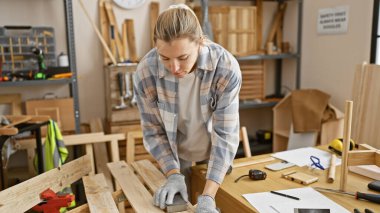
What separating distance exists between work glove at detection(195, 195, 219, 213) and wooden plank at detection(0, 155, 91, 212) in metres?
0.55

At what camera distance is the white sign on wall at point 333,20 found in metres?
2.71

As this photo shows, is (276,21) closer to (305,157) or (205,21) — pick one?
(205,21)

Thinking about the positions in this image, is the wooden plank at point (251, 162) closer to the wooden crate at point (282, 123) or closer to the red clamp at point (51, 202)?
the red clamp at point (51, 202)

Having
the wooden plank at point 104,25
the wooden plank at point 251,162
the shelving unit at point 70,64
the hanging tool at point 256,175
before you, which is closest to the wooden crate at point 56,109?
the shelving unit at point 70,64

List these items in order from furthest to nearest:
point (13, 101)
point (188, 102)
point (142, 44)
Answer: point (142, 44), point (13, 101), point (188, 102)

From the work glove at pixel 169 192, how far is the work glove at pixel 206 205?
0.21ft

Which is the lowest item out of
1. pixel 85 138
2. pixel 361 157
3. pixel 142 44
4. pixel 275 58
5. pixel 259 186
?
pixel 85 138

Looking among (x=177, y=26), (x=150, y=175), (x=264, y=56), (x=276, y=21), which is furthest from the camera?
(x=276, y=21)

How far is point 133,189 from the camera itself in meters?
1.28

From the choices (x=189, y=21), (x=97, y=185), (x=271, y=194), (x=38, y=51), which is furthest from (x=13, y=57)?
(x=271, y=194)

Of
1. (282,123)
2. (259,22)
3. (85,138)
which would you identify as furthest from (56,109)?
(259,22)

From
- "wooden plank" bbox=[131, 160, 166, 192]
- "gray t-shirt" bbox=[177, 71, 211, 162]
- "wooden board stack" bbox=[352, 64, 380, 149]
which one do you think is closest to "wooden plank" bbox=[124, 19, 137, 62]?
"wooden plank" bbox=[131, 160, 166, 192]

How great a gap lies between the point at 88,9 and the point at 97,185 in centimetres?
183

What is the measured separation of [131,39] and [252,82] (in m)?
1.11
